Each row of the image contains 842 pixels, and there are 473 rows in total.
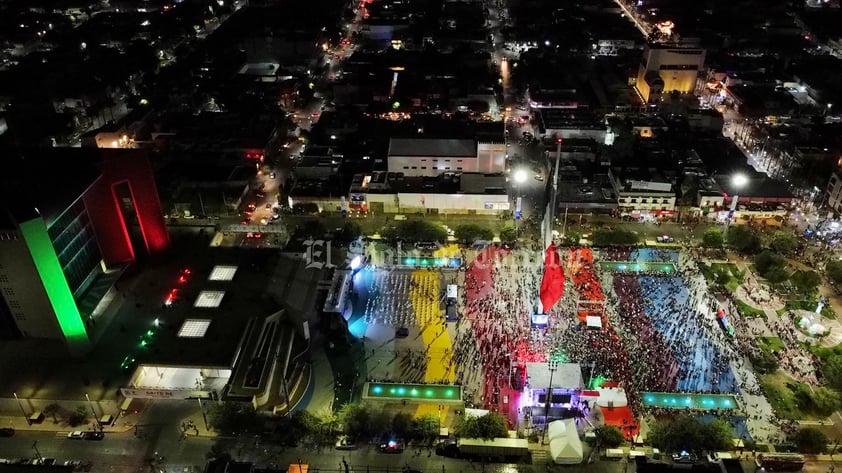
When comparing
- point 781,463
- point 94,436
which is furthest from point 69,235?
point 781,463

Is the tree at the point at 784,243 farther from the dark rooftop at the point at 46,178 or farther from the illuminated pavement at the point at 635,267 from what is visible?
the dark rooftop at the point at 46,178

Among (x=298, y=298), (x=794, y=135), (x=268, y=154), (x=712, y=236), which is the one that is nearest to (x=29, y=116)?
(x=268, y=154)

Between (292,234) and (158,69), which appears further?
(158,69)

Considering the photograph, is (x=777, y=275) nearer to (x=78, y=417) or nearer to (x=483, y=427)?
(x=483, y=427)

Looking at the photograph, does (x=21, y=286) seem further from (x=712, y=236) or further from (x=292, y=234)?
(x=712, y=236)

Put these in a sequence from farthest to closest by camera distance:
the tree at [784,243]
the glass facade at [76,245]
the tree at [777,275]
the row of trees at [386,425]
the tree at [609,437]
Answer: the tree at [784,243] → the tree at [777,275] → the glass facade at [76,245] → the row of trees at [386,425] → the tree at [609,437]

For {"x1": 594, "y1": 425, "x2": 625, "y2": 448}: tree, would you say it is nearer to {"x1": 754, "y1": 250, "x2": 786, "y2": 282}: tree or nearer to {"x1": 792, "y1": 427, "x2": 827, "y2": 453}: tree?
{"x1": 792, "y1": 427, "x2": 827, "y2": 453}: tree

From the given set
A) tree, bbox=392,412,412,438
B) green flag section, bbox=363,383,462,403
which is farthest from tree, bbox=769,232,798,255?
tree, bbox=392,412,412,438

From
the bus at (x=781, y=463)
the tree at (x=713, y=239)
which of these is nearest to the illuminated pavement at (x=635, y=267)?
the tree at (x=713, y=239)
